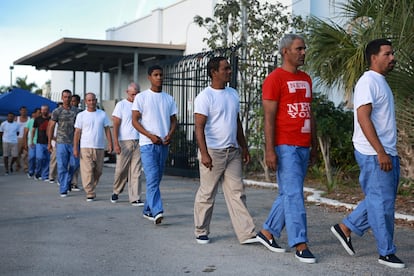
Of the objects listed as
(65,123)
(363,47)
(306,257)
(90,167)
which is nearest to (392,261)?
(306,257)

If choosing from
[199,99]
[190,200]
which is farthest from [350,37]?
[199,99]

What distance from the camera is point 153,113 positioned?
9117 millimetres

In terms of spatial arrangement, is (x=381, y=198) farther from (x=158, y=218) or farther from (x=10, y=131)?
(x=10, y=131)

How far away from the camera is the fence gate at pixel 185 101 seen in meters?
16.5

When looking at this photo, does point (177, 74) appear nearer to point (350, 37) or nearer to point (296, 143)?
point (350, 37)

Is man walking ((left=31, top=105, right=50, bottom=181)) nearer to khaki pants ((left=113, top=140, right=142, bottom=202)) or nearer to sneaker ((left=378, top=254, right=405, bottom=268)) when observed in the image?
khaki pants ((left=113, top=140, right=142, bottom=202))

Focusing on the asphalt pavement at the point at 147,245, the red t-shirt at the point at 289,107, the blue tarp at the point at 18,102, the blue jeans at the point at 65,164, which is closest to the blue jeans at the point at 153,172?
the asphalt pavement at the point at 147,245

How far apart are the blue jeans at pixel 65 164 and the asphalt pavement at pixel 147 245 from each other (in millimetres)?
1366

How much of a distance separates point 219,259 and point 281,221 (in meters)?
0.74

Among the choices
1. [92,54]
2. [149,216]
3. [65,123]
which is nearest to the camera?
[149,216]

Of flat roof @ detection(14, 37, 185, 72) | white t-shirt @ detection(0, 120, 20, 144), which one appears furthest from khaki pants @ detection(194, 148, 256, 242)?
flat roof @ detection(14, 37, 185, 72)

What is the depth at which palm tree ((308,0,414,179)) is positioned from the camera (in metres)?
9.23

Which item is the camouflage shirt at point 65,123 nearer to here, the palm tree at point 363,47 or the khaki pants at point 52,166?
the khaki pants at point 52,166

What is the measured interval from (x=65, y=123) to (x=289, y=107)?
7.44 meters
